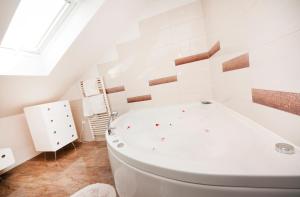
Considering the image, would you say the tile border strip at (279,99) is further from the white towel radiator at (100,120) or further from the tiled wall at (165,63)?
the white towel radiator at (100,120)

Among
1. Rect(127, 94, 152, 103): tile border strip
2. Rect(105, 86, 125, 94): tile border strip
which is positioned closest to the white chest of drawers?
Rect(105, 86, 125, 94): tile border strip

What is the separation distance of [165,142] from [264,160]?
2.75 feet

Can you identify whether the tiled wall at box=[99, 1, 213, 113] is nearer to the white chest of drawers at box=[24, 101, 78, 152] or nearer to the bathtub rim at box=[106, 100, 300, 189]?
the white chest of drawers at box=[24, 101, 78, 152]

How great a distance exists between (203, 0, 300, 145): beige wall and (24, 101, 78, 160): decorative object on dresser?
2564mm

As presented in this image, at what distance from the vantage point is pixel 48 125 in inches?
86.3

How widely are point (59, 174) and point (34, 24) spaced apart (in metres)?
1.96

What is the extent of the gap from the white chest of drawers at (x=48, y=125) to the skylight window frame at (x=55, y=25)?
32.4 inches

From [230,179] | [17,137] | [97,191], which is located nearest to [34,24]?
[17,137]

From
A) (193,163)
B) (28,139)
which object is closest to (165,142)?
(193,163)

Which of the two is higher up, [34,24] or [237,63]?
[34,24]

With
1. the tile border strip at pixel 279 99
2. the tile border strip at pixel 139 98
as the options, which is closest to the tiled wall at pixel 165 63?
the tile border strip at pixel 139 98

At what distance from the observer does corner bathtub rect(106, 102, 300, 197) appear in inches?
21.5

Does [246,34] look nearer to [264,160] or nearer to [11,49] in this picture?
[264,160]

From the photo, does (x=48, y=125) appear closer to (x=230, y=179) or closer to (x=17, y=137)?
(x=17, y=137)
